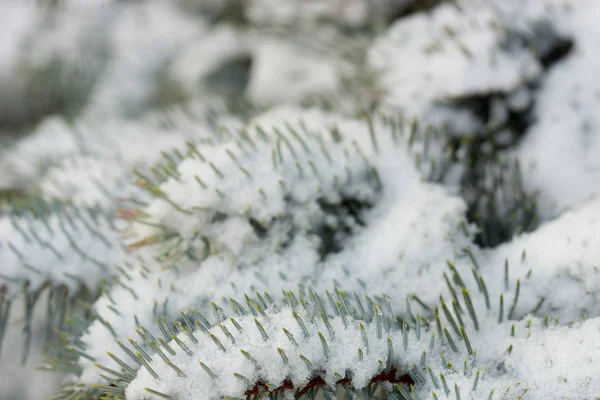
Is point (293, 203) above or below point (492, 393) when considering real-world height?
above

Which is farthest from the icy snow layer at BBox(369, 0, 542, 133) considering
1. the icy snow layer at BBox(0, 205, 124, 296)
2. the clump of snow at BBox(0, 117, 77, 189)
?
the clump of snow at BBox(0, 117, 77, 189)

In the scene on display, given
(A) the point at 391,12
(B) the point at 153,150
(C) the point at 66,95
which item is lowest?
(B) the point at 153,150

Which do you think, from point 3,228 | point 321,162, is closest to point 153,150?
point 3,228

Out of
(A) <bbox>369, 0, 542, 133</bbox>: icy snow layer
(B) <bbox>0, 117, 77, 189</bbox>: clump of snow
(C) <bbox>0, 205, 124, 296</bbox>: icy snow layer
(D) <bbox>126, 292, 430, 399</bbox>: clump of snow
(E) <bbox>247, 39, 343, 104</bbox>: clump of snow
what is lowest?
(D) <bbox>126, 292, 430, 399</bbox>: clump of snow

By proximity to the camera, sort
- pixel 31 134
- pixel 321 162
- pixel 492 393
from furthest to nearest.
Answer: pixel 31 134, pixel 321 162, pixel 492 393

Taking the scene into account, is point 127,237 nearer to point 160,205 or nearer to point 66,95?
point 160,205

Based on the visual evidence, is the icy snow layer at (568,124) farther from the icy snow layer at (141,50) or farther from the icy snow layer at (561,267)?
the icy snow layer at (141,50)

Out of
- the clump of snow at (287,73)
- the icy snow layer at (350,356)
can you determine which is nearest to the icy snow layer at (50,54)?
the clump of snow at (287,73)

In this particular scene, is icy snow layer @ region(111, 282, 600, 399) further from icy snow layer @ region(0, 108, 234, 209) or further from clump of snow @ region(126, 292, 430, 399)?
icy snow layer @ region(0, 108, 234, 209)
